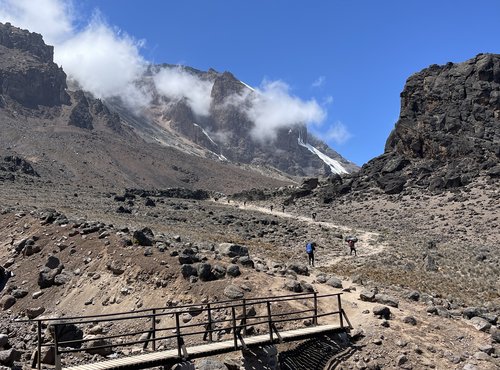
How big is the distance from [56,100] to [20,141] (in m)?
51.1

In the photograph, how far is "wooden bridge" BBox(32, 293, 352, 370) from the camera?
37.8 feet

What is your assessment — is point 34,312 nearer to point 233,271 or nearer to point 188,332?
point 188,332

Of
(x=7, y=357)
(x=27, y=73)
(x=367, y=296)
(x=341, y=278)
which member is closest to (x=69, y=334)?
(x=7, y=357)

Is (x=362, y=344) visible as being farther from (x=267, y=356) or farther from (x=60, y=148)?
(x=60, y=148)

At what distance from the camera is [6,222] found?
94.6ft

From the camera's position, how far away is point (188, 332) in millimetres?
15367

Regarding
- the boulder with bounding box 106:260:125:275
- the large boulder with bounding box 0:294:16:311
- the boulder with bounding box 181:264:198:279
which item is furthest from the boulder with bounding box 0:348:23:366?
the large boulder with bounding box 0:294:16:311

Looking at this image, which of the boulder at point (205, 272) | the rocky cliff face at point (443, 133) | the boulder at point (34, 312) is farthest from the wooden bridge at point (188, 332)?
the rocky cliff face at point (443, 133)

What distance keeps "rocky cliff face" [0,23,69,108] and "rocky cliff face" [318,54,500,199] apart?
127 metres

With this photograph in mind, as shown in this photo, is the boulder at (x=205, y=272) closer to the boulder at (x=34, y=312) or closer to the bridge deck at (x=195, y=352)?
the bridge deck at (x=195, y=352)

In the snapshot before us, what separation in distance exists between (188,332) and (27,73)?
584 feet

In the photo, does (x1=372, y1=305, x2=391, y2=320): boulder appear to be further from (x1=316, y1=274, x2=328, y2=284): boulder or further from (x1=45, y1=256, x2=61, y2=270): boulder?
(x1=45, y1=256, x2=61, y2=270): boulder

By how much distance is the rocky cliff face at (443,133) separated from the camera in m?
70.4

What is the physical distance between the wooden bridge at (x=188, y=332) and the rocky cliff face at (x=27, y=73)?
554ft
